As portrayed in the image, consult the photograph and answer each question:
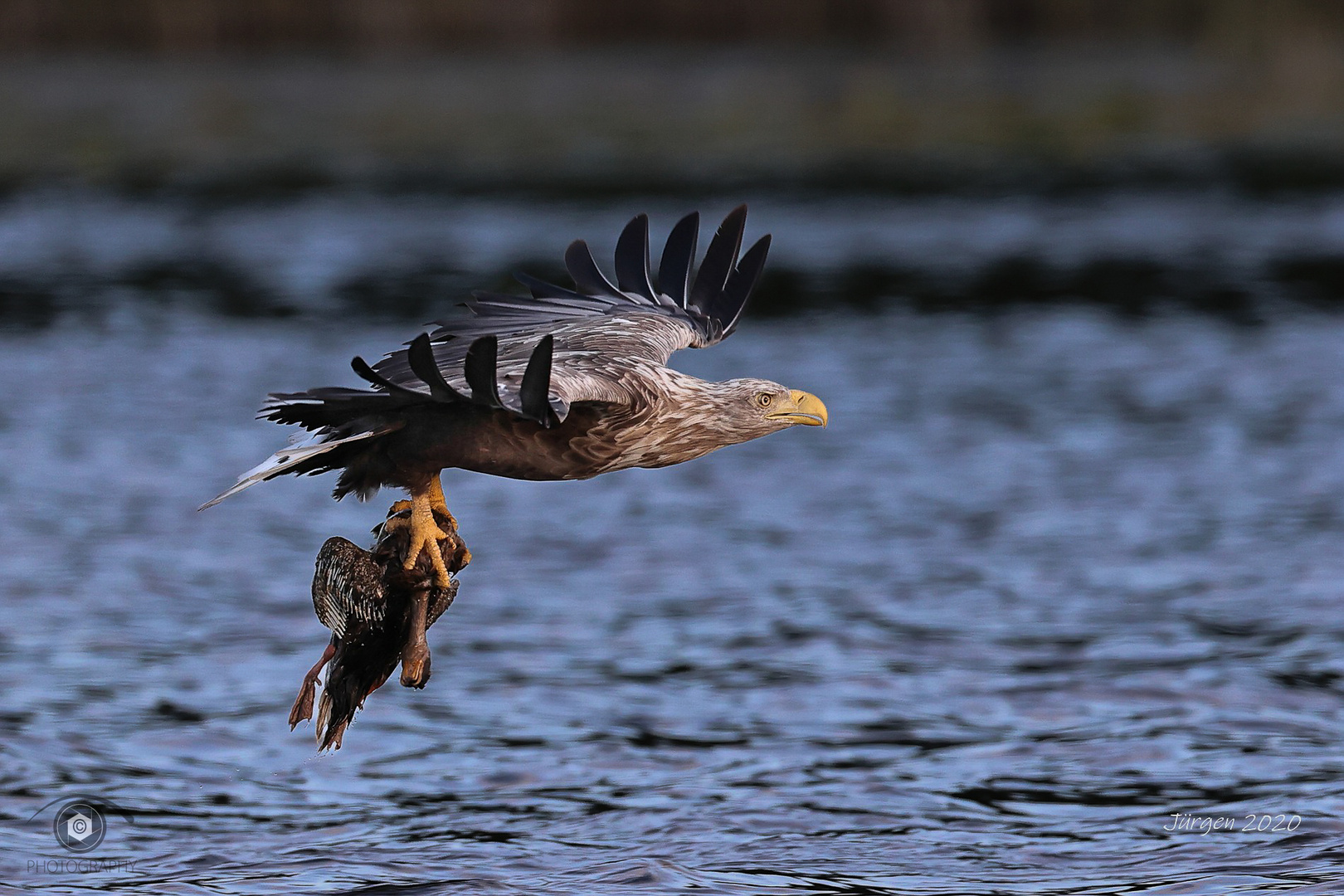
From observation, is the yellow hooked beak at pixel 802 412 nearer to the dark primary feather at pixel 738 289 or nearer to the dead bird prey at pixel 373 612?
the dark primary feather at pixel 738 289

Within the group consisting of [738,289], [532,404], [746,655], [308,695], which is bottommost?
[746,655]

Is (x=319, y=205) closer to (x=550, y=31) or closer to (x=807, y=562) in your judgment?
(x=550, y=31)

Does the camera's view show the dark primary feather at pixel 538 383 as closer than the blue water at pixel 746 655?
Yes

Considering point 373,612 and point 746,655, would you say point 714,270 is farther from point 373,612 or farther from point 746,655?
point 746,655

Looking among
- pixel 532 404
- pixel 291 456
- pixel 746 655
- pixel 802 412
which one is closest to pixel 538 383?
pixel 532 404

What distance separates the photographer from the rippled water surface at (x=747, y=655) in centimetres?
823

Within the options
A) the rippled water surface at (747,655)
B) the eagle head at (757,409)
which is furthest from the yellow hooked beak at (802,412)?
the rippled water surface at (747,655)

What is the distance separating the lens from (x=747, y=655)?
1072 cm

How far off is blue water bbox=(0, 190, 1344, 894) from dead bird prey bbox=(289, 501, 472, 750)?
4.76 ft

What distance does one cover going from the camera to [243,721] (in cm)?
971

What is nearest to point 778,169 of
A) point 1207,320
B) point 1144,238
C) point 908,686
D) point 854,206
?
point 854,206

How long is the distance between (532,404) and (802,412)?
5.20 ft

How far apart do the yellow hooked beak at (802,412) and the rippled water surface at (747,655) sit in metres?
1.93

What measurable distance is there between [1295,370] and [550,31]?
77.8ft
